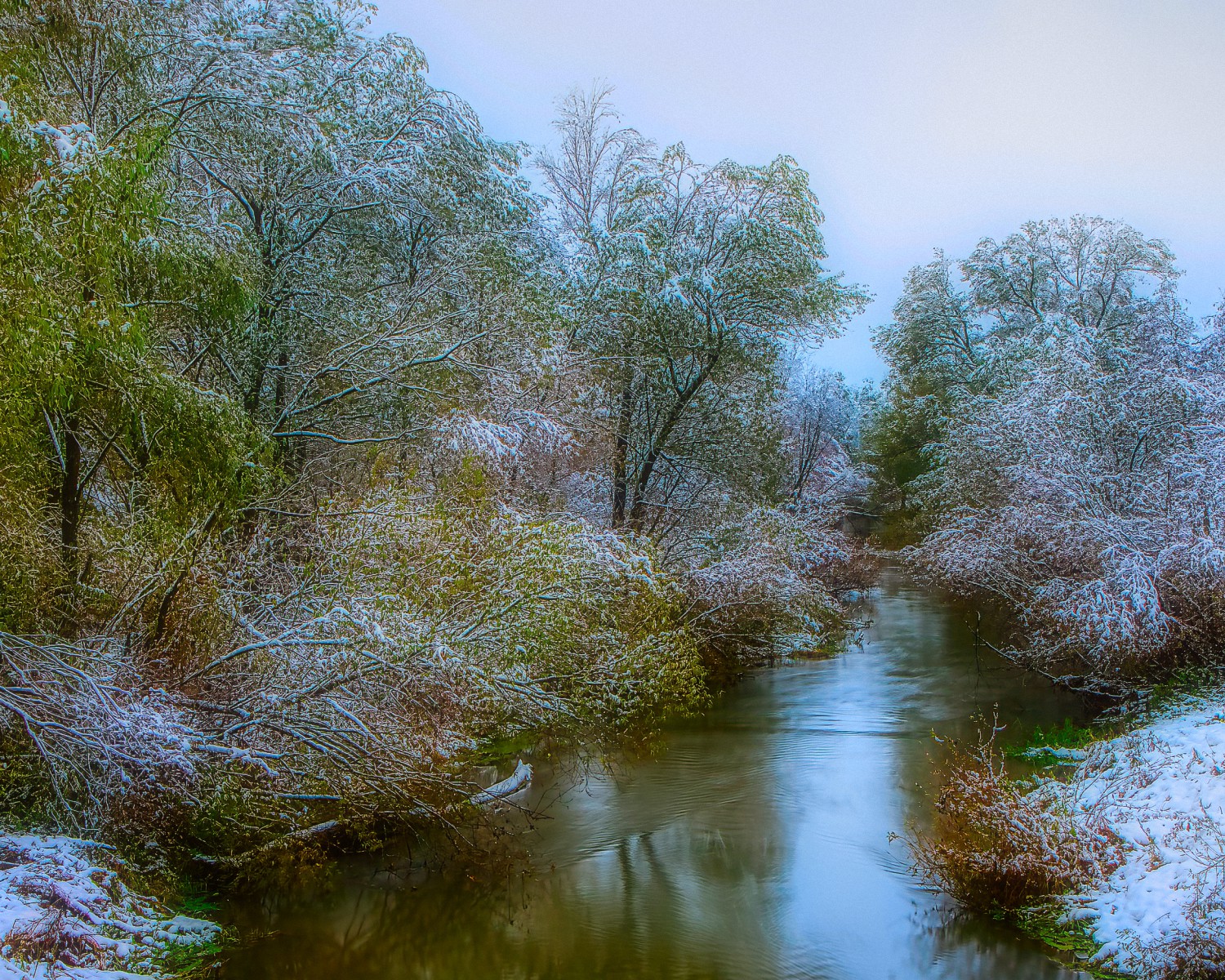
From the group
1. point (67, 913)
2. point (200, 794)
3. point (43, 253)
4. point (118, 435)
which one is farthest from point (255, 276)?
point (67, 913)

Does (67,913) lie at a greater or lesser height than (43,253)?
lesser

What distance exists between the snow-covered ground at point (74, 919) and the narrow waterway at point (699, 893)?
35.1 inches

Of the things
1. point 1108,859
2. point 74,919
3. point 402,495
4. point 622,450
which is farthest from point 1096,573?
point 74,919

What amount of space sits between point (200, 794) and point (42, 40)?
7.21 m

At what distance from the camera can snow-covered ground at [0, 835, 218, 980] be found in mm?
5883

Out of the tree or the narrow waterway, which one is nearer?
the narrow waterway

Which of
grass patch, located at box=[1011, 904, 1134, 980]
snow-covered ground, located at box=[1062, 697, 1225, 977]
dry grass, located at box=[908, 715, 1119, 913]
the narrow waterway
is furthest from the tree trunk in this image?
grass patch, located at box=[1011, 904, 1134, 980]

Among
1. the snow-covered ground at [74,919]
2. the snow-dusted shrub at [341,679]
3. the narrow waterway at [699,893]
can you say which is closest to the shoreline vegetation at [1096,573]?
the narrow waterway at [699,893]

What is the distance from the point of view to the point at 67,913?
6.34 meters

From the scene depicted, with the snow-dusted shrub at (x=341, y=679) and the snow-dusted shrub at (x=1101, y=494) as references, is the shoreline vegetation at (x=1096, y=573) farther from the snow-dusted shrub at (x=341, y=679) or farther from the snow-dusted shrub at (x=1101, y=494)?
the snow-dusted shrub at (x=341, y=679)

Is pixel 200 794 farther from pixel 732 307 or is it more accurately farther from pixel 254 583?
pixel 732 307

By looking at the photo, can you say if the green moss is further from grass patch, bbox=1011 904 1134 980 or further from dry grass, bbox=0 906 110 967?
dry grass, bbox=0 906 110 967

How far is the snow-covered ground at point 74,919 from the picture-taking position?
5.88 m

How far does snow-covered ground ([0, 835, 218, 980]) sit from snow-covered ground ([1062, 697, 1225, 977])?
8.02 meters
